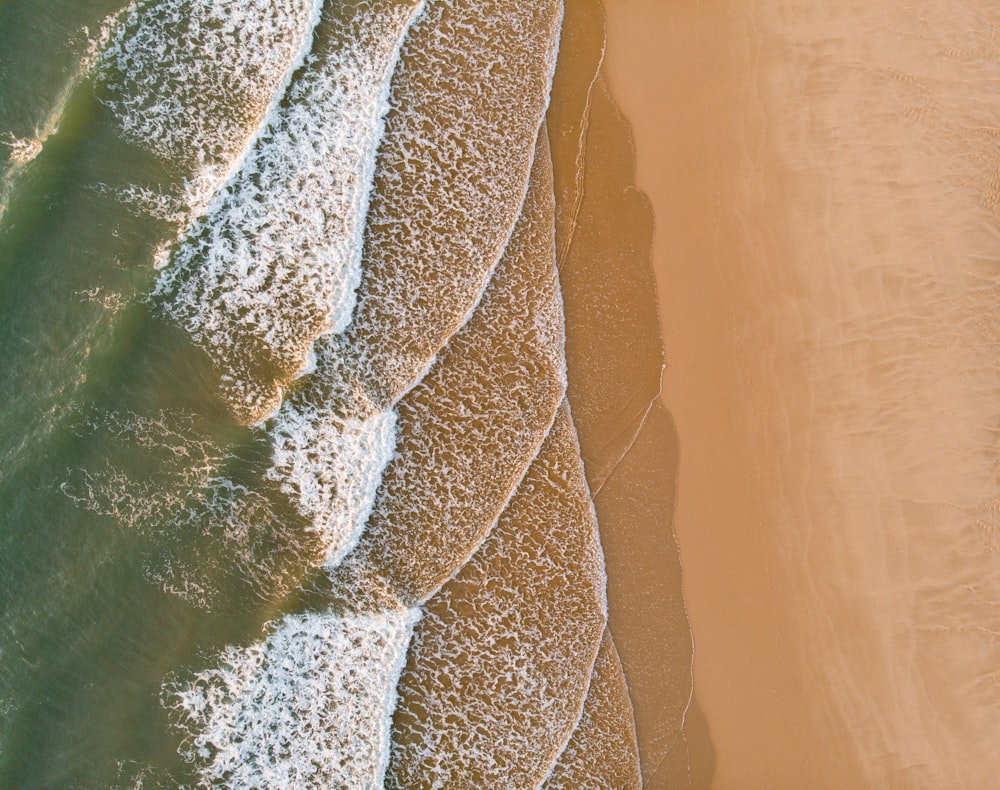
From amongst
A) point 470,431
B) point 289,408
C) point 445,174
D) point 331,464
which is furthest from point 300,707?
point 445,174

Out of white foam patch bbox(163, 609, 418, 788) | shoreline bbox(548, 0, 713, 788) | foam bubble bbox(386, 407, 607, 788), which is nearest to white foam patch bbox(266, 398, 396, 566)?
white foam patch bbox(163, 609, 418, 788)

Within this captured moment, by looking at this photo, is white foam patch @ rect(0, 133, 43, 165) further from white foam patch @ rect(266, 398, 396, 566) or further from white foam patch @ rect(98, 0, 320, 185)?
white foam patch @ rect(266, 398, 396, 566)

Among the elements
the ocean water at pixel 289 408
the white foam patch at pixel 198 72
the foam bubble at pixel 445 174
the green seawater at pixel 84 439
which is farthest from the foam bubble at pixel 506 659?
the white foam patch at pixel 198 72

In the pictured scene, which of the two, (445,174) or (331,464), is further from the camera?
(445,174)

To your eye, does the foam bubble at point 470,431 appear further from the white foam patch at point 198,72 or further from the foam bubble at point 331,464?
the white foam patch at point 198,72

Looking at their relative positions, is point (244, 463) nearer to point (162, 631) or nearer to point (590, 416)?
point (162, 631)

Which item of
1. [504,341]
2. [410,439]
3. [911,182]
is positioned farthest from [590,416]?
[911,182]

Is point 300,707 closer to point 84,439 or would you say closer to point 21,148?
point 84,439
